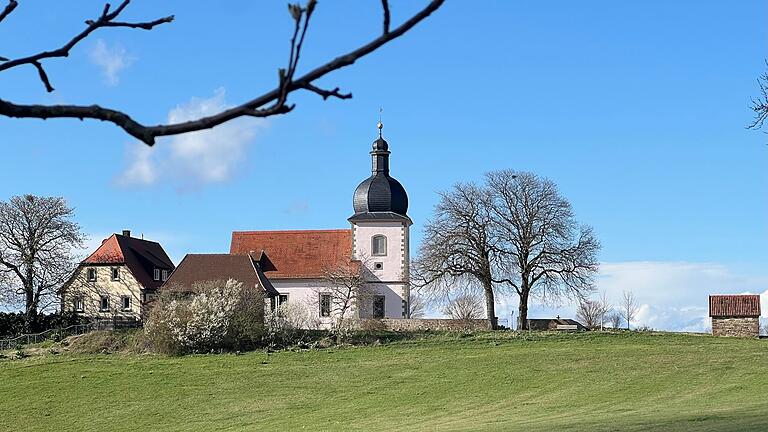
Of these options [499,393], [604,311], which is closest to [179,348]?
[499,393]

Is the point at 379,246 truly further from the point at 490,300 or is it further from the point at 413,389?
the point at 413,389

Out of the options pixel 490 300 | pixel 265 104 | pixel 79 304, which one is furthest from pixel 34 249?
pixel 265 104

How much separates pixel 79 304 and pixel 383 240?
1665 cm

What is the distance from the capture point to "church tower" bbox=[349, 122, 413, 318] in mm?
59875

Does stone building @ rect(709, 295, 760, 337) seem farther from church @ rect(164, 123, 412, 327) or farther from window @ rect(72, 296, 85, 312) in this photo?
window @ rect(72, 296, 85, 312)

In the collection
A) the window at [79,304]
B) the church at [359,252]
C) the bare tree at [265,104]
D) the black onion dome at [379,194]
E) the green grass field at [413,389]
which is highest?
the black onion dome at [379,194]

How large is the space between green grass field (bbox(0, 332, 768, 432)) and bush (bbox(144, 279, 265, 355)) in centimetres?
130

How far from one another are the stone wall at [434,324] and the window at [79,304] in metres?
16.1

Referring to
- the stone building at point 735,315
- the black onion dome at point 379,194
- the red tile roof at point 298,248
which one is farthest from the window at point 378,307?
the stone building at point 735,315

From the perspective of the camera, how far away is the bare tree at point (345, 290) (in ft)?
190

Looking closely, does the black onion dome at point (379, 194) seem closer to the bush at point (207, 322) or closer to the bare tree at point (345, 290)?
→ the bare tree at point (345, 290)

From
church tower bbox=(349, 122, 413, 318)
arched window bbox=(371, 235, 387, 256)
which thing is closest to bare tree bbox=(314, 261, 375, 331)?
church tower bbox=(349, 122, 413, 318)

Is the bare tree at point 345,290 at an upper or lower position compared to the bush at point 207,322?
upper

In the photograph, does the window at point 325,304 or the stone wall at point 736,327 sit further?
the window at point 325,304
